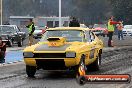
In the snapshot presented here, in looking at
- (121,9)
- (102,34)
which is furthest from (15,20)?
(102,34)

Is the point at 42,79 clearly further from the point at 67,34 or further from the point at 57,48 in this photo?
the point at 67,34

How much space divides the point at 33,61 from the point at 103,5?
8031cm

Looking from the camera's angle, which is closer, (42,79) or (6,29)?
(42,79)

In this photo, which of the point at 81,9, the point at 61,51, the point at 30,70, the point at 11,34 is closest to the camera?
the point at 61,51

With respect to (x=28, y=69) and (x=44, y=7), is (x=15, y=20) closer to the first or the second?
(x=44, y=7)

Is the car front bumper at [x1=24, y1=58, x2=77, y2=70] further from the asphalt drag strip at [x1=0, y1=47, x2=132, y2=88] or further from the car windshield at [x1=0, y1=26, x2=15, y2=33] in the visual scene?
the car windshield at [x1=0, y1=26, x2=15, y2=33]

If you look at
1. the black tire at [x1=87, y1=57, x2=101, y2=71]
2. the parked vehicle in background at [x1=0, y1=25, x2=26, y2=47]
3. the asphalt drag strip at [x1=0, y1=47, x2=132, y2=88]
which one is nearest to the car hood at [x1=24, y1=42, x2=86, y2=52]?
the asphalt drag strip at [x1=0, y1=47, x2=132, y2=88]

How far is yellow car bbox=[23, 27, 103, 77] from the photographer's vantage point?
12656 millimetres

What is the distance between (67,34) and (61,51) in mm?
1579

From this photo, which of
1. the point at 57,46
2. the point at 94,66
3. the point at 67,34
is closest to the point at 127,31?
the point at 94,66

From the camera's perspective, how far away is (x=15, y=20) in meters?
71.9

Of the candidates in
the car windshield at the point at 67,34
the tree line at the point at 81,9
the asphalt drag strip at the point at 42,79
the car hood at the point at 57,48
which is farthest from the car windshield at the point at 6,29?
the tree line at the point at 81,9

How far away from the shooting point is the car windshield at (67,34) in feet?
46.0

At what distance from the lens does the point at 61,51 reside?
12672 millimetres
